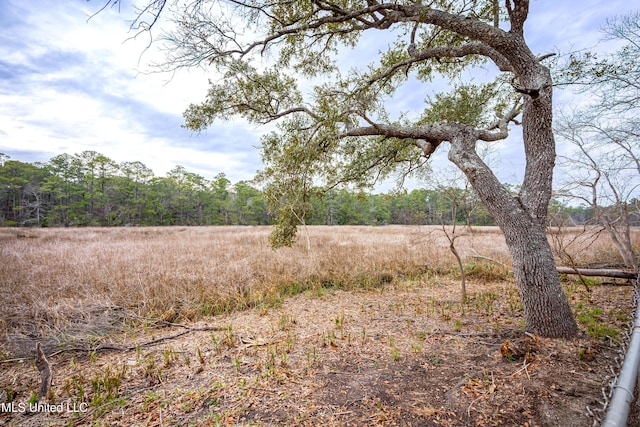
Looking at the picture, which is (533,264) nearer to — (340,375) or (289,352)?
(340,375)

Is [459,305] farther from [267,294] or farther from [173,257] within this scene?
[173,257]

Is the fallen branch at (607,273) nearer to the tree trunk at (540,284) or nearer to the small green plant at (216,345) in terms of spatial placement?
the tree trunk at (540,284)

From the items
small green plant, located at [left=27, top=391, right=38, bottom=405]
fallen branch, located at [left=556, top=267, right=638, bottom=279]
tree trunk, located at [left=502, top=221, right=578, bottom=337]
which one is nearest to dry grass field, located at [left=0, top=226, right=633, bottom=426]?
small green plant, located at [left=27, top=391, right=38, bottom=405]

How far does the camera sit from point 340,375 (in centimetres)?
316

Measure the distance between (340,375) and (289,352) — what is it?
3.15 ft

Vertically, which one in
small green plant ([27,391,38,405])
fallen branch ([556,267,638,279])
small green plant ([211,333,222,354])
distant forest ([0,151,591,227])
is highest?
distant forest ([0,151,591,227])

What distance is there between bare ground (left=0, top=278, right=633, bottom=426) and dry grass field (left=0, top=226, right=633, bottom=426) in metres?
0.02

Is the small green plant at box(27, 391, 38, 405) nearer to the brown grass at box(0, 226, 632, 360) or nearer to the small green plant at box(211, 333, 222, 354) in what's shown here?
the brown grass at box(0, 226, 632, 360)

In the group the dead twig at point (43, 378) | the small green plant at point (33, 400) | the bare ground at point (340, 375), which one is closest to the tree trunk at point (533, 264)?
the bare ground at point (340, 375)

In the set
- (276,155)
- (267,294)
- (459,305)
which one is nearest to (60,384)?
(267,294)

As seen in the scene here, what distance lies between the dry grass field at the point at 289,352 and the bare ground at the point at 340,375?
0.02m

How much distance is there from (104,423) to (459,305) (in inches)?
248

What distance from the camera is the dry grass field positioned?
2518 millimetres

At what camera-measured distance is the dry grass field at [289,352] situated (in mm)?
2518
